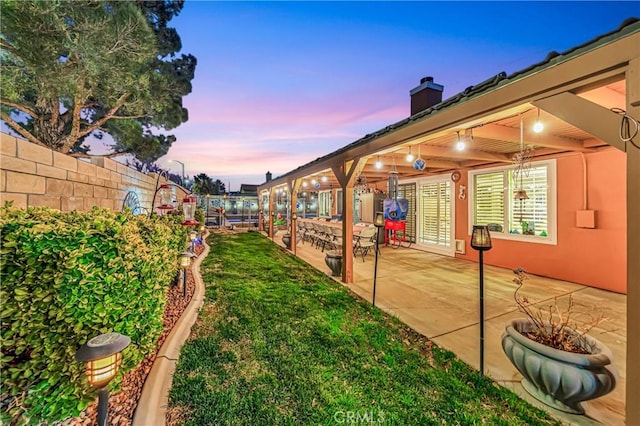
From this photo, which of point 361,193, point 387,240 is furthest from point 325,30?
point 387,240

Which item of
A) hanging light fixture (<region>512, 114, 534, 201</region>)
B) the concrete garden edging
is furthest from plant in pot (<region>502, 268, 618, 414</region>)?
hanging light fixture (<region>512, 114, 534, 201</region>)

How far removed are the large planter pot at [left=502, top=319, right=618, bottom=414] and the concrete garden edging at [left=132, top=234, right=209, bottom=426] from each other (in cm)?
275

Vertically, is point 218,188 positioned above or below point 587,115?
above

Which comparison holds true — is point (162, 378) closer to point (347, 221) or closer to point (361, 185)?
point (347, 221)

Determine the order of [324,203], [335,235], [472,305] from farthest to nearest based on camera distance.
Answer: [324,203] < [335,235] < [472,305]

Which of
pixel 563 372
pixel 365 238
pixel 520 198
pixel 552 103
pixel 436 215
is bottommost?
pixel 563 372

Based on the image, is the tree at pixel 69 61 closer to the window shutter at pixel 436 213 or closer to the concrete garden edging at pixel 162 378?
the concrete garden edging at pixel 162 378

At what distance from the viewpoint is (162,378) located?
2.16 m

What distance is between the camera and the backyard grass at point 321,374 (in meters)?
1.92

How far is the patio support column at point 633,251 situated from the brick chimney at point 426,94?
5228mm

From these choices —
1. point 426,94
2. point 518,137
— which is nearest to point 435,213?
point 426,94

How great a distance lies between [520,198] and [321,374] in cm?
531

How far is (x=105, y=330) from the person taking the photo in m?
1.64

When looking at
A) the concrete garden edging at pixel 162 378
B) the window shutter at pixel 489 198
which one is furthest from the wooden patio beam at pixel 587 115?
the window shutter at pixel 489 198
